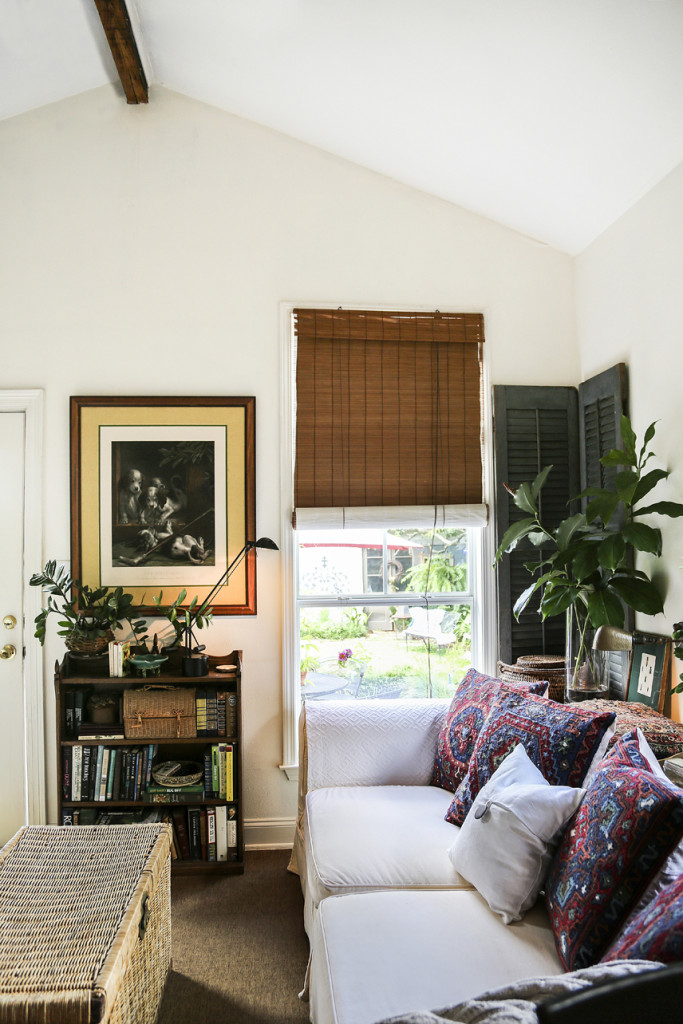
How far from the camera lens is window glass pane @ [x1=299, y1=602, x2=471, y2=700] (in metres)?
3.35

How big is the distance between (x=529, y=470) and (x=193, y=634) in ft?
5.78

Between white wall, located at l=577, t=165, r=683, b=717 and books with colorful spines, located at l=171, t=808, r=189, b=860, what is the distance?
204 centimetres

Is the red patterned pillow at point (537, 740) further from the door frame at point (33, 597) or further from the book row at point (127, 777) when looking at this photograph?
the door frame at point (33, 597)

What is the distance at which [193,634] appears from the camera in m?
3.21


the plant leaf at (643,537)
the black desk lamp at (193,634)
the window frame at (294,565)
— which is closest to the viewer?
the plant leaf at (643,537)

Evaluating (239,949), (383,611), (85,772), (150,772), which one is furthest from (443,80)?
(239,949)

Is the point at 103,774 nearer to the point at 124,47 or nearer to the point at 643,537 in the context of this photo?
the point at 643,537

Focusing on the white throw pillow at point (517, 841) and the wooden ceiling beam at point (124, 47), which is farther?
the wooden ceiling beam at point (124, 47)

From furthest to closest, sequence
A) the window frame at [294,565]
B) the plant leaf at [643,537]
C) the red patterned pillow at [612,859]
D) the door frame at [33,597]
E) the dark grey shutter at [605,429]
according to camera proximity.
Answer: the window frame at [294,565] → the door frame at [33,597] → the dark grey shutter at [605,429] → the plant leaf at [643,537] → the red patterned pillow at [612,859]

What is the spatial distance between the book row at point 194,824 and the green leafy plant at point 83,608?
749 mm

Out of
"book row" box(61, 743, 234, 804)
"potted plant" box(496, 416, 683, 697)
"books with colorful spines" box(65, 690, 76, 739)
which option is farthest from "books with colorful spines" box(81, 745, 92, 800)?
"potted plant" box(496, 416, 683, 697)

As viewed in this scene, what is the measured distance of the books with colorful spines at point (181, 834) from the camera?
9.75ft

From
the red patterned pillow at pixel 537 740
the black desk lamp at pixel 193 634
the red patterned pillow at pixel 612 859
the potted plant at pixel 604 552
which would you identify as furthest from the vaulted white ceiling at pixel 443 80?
the red patterned pillow at pixel 612 859

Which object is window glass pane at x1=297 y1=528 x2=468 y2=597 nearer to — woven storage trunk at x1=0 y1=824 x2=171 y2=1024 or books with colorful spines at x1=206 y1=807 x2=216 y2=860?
books with colorful spines at x1=206 y1=807 x2=216 y2=860
